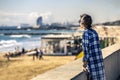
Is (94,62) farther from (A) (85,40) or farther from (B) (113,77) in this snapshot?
A: (B) (113,77)

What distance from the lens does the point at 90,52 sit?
3.07 meters

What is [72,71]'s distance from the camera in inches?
135

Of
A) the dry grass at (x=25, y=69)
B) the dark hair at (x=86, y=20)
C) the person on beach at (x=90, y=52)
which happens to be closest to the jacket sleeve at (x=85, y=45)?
the person on beach at (x=90, y=52)

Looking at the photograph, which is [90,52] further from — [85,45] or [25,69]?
[25,69]

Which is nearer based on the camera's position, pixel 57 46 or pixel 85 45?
pixel 85 45

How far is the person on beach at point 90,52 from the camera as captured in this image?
3.05 m

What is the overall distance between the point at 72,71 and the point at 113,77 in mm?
2301

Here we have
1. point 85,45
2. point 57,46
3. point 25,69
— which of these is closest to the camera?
point 85,45

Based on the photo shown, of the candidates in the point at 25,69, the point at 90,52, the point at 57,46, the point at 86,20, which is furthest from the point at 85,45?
the point at 57,46

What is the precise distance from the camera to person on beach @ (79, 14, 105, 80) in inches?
120

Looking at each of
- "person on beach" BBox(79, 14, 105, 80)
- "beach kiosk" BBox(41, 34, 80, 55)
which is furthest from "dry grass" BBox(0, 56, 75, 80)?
"person on beach" BBox(79, 14, 105, 80)

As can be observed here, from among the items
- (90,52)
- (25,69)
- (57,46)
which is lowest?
(25,69)

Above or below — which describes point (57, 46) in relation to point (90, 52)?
below

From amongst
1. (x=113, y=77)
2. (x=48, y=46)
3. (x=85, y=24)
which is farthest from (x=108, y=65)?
(x=48, y=46)
